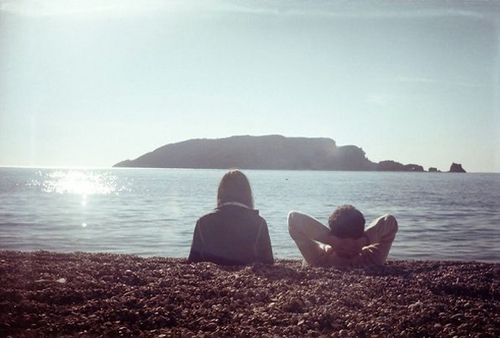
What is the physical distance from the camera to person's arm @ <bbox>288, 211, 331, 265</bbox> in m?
6.84

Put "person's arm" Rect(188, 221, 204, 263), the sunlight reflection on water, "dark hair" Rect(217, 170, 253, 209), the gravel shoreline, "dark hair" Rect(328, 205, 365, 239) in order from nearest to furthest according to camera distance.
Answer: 1. the gravel shoreline
2. "dark hair" Rect(328, 205, 365, 239)
3. "dark hair" Rect(217, 170, 253, 209)
4. "person's arm" Rect(188, 221, 204, 263)
5. the sunlight reflection on water

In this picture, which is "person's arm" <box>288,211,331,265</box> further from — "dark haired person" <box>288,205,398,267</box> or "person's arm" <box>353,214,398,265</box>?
"person's arm" <box>353,214,398,265</box>

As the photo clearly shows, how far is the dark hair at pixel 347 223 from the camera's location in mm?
6555

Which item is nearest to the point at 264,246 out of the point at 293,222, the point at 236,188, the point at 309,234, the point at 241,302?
the point at 293,222

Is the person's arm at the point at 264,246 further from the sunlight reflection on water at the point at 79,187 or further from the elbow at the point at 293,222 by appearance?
the sunlight reflection on water at the point at 79,187

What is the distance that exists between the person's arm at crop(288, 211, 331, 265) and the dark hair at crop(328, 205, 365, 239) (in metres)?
0.16

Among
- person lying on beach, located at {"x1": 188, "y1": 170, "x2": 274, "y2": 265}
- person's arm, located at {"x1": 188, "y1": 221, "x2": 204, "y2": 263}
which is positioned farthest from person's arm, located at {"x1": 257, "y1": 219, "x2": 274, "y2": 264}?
person's arm, located at {"x1": 188, "y1": 221, "x2": 204, "y2": 263}

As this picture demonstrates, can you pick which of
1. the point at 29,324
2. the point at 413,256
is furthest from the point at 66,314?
the point at 413,256

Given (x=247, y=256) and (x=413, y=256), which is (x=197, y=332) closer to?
(x=247, y=256)

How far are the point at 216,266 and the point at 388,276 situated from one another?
2.03m

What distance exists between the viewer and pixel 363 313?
436cm

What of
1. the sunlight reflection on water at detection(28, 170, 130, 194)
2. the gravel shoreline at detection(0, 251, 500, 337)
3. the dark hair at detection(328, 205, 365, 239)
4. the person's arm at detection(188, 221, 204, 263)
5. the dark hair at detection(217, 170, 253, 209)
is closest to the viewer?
the gravel shoreline at detection(0, 251, 500, 337)

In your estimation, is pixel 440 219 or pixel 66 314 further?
pixel 440 219

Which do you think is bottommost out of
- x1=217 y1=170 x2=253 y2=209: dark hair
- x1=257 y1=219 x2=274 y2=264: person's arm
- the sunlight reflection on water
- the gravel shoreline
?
the sunlight reflection on water
